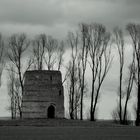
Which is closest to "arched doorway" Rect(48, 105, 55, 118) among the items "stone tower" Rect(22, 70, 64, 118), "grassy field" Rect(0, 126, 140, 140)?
"stone tower" Rect(22, 70, 64, 118)

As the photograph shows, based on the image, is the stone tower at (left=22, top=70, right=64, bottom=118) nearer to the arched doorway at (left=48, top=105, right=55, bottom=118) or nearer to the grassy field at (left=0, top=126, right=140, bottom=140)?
the arched doorway at (left=48, top=105, right=55, bottom=118)

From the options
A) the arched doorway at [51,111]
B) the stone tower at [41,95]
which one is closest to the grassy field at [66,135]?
the stone tower at [41,95]

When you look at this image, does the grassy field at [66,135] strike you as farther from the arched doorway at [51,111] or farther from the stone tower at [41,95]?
the arched doorway at [51,111]

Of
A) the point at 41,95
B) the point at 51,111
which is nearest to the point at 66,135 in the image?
the point at 41,95

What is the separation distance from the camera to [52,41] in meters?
50.5

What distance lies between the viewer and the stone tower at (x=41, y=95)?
153 ft

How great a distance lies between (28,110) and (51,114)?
2.97 meters

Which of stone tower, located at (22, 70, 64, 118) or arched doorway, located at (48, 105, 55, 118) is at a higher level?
stone tower, located at (22, 70, 64, 118)

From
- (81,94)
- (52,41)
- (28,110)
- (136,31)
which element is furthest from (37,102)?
(136,31)

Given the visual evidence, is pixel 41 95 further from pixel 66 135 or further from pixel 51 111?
pixel 66 135

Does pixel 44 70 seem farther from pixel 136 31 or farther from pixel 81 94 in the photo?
pixel 136 31

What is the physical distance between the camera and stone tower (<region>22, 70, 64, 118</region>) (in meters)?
46.6

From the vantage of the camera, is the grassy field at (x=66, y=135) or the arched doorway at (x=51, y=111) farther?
the arched doorway at (x=51, y=111)

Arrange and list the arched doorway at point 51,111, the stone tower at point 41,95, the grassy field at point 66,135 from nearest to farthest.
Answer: the grassy field at point 66,135, the stone tower at point 41,95, the arched doorway at point 51,111
